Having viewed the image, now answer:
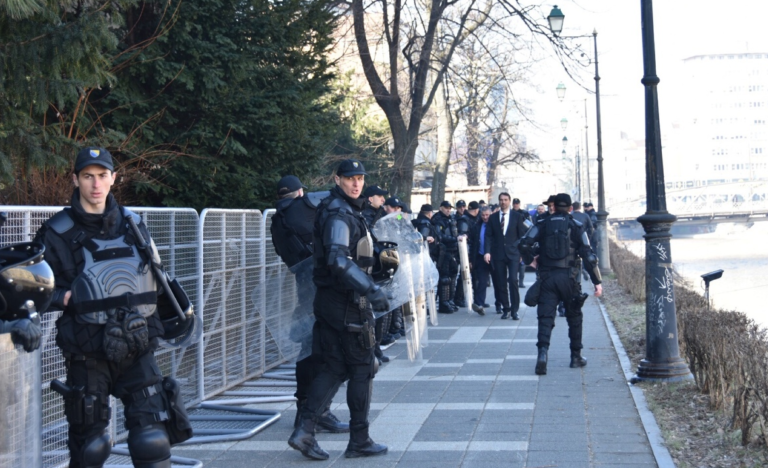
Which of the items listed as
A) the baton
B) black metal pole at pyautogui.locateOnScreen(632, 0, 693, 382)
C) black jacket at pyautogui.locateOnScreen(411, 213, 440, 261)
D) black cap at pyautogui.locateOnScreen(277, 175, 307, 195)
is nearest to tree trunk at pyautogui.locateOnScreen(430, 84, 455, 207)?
black jacket at pyautogui.locateOnScreen(411, 213, 440, 261)

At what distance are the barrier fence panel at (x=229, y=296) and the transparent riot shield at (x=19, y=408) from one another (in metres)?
3.37

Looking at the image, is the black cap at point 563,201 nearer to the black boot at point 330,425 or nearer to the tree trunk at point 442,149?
the black boot at point 330,425

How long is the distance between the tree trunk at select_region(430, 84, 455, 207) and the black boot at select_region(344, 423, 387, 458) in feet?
67.7

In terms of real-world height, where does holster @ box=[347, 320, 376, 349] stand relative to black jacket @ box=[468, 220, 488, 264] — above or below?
below

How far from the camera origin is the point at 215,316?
8.74 meters

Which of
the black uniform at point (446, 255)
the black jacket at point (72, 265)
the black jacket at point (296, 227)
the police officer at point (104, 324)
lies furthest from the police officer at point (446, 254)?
the black jacket at point (72, 265)

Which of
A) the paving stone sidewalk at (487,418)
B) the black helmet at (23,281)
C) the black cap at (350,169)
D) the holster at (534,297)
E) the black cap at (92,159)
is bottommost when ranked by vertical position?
the paving stone sidewalk at (487,418)

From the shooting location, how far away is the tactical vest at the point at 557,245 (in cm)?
964

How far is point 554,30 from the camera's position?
1706 cm

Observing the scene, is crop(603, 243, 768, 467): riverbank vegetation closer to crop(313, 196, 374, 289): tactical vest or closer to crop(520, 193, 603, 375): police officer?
crop(520, 193, 603, 375): police officer

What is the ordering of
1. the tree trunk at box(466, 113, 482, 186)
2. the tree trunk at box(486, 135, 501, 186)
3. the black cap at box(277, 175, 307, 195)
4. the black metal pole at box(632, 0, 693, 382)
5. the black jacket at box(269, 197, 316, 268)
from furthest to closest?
the tree trunk at box(486, 135, 501, 186), the tree trunk at box(466, 113, 482, 186), the black metal pole at box(632, 0, 693, 382), the black cap at box(277, 175, 307, 195), the black jacket at box(269, 197, 316, 268)

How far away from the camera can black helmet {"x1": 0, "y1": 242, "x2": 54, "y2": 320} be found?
3.85m

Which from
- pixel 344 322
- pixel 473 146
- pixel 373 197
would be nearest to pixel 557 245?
pixel 373 197

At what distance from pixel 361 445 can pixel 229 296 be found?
127 inches
